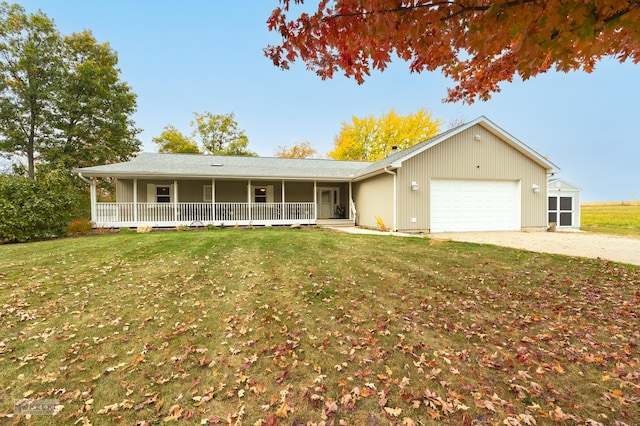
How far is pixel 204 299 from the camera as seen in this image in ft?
13.9

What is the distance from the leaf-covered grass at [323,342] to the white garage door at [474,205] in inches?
247

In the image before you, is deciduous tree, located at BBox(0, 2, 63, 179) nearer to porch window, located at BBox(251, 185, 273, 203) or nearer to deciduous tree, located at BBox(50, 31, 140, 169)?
deciduous tree, located at BBox(50, 31, 140, 169)

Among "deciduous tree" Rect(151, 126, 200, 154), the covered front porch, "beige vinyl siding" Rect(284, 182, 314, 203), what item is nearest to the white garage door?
the covered front porch

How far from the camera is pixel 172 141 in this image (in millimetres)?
29516

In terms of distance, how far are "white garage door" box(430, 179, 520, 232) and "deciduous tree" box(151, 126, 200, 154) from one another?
26.7 meters

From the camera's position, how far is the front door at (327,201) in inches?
A: 650

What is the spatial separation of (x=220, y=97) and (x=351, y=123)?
13.7 metres

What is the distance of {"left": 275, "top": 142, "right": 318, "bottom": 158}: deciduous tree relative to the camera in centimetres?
3484

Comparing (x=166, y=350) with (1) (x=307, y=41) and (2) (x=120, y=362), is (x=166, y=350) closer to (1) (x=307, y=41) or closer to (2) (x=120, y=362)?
(2) (x=120, y=362)

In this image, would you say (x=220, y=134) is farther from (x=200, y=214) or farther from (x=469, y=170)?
(x=469, y=170)

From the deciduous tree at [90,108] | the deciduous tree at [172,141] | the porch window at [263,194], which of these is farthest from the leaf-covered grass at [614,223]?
the deciduous tree at [172,141]

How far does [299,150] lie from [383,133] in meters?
10.7

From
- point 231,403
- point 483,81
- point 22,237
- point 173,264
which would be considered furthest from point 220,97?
point 231,403

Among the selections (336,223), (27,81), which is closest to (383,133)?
(336,223)
